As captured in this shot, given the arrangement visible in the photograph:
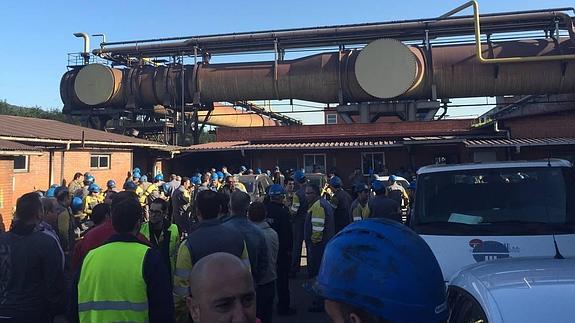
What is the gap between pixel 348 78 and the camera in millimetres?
22422

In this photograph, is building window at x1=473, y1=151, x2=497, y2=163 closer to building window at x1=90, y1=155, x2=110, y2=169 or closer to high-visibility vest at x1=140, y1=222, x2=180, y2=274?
building window at x1=90, y1=155, x2=110, y2=169

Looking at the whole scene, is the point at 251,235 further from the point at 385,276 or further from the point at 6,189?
the point at 6,189

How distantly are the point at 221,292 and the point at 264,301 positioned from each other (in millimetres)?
3373

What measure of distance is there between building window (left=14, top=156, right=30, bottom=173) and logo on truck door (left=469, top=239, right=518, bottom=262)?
15174 millimetres

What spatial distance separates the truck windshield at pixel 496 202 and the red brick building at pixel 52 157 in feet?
35.6

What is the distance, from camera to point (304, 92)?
2345 cm

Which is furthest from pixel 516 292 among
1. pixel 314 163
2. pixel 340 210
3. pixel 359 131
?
pixel 359 131

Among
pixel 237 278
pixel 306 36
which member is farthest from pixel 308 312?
pixel 306 36

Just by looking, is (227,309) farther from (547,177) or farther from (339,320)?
(547,177)

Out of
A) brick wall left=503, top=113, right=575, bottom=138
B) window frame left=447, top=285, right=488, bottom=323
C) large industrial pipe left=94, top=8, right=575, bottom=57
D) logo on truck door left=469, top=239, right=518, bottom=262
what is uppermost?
large industrial pipe left=94, top=8, right=575, bottom=57

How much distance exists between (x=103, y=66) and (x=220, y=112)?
9703 millimetres

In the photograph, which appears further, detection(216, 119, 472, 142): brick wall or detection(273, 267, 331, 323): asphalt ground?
detection(216, 119, 472, 142): brick wall

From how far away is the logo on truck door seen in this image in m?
3.68

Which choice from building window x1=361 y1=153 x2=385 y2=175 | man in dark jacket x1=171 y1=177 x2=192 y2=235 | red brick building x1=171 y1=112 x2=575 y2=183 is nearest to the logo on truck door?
man in dark jacket x1=171 y1=177 x2=192 y2=235
